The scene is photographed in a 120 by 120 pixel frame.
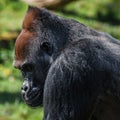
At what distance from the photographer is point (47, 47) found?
13.5 ft

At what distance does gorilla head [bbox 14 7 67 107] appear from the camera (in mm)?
4133

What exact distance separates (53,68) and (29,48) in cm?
33

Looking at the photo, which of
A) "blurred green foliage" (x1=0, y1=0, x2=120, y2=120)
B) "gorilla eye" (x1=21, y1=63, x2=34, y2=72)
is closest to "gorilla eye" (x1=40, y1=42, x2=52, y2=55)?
"gorilla eye" (x1=21, y1=63, x2=34, y2=72)

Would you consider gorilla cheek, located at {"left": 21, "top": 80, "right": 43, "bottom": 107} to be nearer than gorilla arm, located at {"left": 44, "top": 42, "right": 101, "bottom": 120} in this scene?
No

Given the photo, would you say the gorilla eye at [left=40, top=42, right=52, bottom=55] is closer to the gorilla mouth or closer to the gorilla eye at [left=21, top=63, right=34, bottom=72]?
the gorilla eye at [left=21, top=63, right=34, bottom=72]

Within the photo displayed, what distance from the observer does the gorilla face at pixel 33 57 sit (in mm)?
4145

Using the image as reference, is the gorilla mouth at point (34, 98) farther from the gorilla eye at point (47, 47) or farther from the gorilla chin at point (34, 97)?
the gorilla eye at point (47, 47)

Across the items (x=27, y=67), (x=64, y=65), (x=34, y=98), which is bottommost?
(x=34, y=98)

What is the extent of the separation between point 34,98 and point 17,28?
633 centimetres

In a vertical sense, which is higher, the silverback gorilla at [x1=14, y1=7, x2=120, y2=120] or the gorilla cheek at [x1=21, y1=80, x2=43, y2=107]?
the silverback gorilla at [x1=14, y1=7, x2=120, y2=120]

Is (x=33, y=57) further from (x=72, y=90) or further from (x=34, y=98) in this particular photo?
(x=72, y=90)

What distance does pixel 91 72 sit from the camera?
387 centimetres

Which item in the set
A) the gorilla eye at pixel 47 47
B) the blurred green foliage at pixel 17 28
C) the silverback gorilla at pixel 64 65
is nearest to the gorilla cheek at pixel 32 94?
the silverback gorilla at pixel 64 65

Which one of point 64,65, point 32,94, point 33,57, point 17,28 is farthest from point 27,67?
point 17,28
